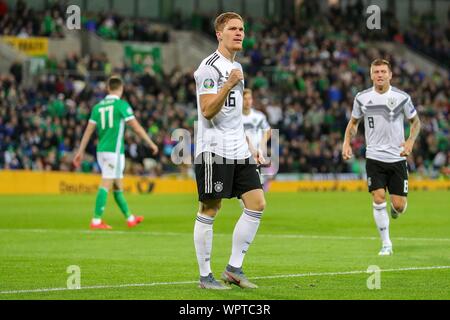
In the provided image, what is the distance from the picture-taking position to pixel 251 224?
1032cm

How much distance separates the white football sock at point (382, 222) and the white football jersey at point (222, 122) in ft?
14.6

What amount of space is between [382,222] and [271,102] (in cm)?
2873

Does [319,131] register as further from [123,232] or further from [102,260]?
[102,260]

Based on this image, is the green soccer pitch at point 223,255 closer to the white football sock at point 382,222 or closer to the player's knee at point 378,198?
the white football sock at point 382,222

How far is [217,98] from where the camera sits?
973 cm

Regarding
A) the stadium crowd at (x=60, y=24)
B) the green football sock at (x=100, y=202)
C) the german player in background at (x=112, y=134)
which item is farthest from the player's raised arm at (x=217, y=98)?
the stadium crowd at (x=60, y=24)

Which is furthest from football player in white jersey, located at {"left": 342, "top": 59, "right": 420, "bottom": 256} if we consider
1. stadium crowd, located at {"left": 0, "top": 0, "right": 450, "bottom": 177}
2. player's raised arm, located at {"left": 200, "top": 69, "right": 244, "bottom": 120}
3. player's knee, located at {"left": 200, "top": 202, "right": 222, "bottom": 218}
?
stadium crowd, located at {"left": 0, "top": 0, "right": 450, "bottom": 177}

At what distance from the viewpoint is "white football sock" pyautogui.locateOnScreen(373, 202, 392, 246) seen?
14133mm

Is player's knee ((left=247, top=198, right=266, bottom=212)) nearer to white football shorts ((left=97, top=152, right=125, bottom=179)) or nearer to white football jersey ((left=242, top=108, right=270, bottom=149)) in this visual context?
white football shorts ((left=97, top=152, right=125, bottom=179))

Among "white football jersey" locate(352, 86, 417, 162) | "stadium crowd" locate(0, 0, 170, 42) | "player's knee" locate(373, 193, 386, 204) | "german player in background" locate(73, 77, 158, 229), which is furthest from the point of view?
"stadium crowd" locate(0, 0, 170, 42)

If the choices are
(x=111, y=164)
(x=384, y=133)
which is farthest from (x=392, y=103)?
(x=111, y=164)

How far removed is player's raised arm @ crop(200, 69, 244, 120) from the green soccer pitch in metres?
1.69

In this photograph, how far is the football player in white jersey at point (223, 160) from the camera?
10.1 meters

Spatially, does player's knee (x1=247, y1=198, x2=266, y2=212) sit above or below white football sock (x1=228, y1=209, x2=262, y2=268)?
above
